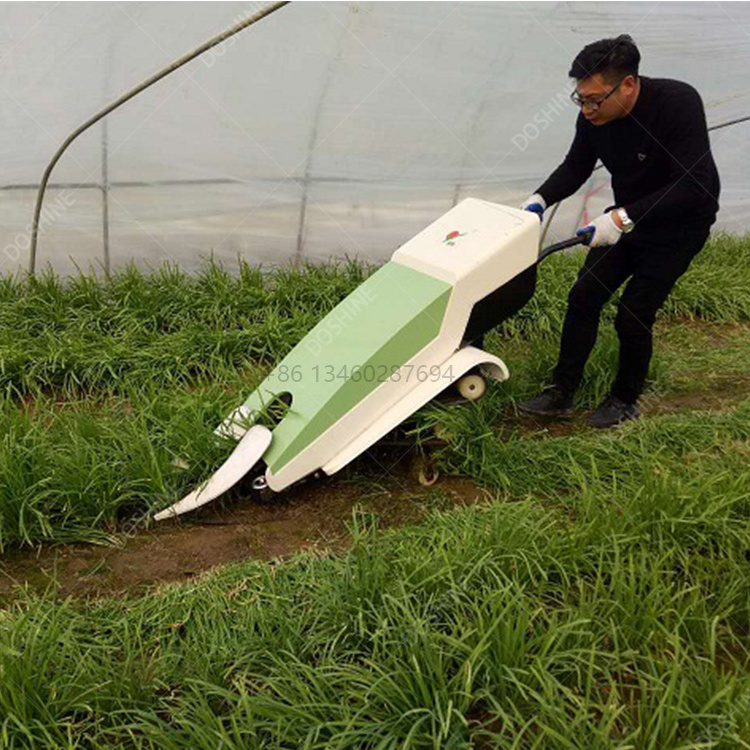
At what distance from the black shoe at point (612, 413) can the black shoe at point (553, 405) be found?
0.12 m

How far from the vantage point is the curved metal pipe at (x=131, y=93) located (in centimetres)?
371

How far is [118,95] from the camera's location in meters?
4.36

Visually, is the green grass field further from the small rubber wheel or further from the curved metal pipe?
the curved metal pipe

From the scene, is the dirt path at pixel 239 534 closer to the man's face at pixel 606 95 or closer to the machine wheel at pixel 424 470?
the machine wheel at pixel 424 470

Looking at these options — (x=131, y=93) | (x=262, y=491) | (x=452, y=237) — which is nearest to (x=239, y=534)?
(x=262, y=491)

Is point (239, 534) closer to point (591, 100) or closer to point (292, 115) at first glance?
point (591, 100)

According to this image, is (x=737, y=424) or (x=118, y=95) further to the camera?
(x=118, y=95)

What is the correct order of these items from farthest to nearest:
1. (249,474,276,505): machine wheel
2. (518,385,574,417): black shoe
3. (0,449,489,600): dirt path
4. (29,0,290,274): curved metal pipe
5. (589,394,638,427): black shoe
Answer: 1. (29,0,290,274): curved metal pipe
2. (518,385,574,417): black shoe
3. (589,394,638,427): black shoe
4. (249,474,276,505): machine wheel
5. (0,449,489,600): dirt path

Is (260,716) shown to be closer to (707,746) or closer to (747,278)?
(707,746)

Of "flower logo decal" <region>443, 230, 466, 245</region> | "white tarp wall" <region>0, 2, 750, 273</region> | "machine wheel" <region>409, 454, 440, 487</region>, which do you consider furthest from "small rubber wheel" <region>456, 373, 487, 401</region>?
"white tarp wall" <region>0, 2, 750, 273</region>

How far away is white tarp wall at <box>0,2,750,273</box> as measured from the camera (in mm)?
4332

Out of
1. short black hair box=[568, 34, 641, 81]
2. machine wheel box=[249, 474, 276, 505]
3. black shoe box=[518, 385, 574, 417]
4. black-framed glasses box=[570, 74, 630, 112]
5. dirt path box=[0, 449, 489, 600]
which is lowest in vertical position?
black shoe box=[518, 385, 574, 417]

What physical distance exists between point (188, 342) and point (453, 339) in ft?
5.51

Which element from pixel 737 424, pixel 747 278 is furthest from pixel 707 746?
pixel 747 278
